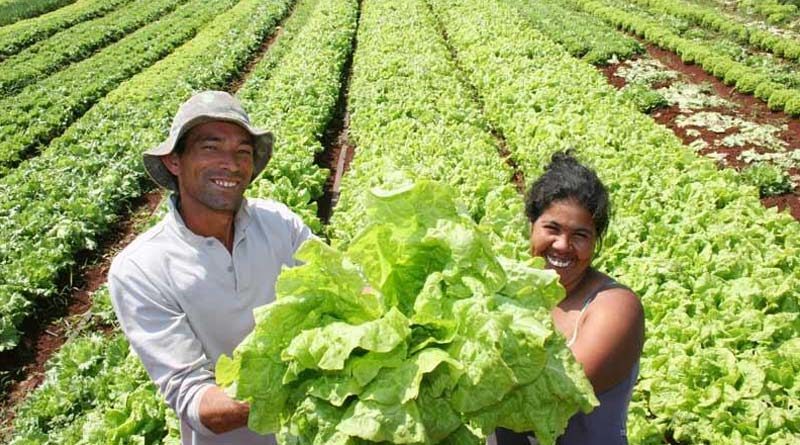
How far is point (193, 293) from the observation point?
2746mm

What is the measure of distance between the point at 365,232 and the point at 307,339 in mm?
437

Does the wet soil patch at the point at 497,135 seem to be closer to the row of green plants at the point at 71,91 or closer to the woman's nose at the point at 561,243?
the woman's nose at the point at 561,243

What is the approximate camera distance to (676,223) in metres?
6.62

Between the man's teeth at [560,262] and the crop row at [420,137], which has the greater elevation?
the man's teeth at [560,262]

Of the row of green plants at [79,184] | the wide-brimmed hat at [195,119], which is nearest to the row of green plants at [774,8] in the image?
the row of green plants at [79,184]

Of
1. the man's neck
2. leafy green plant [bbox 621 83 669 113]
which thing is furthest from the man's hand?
leafy green plant [bbox 621 83 669 113]

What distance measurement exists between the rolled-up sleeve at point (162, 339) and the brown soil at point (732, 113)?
27.3ft

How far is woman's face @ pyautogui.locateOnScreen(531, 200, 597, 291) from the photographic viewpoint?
2.88 m

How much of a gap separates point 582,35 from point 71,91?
15713 mm

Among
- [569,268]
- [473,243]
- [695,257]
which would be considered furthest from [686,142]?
[473,243]

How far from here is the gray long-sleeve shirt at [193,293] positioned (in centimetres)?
255

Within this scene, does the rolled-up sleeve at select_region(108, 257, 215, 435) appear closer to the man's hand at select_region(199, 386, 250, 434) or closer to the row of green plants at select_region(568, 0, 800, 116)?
the man's hand at select_region(199, 386, 250, 434)

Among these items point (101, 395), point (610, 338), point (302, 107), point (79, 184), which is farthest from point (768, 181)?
point (79, 184)

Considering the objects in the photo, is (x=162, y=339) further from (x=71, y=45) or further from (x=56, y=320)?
(x=71, y=45)
